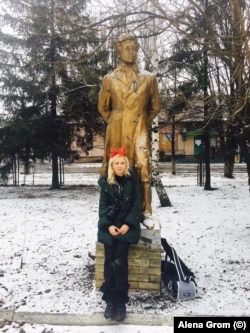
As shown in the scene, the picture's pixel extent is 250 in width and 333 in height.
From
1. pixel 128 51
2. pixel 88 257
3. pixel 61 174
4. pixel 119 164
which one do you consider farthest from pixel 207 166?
pixel 119 164

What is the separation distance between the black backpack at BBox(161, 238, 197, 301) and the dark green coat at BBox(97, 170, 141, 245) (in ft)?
2.58

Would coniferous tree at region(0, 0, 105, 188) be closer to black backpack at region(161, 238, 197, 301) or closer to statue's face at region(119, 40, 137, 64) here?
statue's face at region(119, 40, 137, 64)

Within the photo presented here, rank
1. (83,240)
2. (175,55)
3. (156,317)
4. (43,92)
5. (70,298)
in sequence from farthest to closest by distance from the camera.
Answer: (43,92) → (175,55) → (83,240) → (70,298) → (156,317)

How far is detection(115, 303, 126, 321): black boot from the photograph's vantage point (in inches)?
151

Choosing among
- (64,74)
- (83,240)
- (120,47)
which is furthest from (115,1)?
(64,74)

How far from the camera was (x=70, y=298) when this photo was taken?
4.42m

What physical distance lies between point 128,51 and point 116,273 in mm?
2518

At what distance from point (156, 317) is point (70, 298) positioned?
1081mm

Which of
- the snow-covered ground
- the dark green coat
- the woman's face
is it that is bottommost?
the snow-covered ground

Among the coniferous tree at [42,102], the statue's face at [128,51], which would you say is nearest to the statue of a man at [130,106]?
the statue's face at [128,51]

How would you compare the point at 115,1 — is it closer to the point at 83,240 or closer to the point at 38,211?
the point at 83,240

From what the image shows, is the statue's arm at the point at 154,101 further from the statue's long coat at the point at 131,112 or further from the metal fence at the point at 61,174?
the metal fence at the point at 61,174

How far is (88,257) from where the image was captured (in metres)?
6.03

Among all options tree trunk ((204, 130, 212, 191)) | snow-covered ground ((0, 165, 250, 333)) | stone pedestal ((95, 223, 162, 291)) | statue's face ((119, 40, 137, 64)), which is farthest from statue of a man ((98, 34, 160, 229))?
tree trunk ((204, 130, 212, 191))
